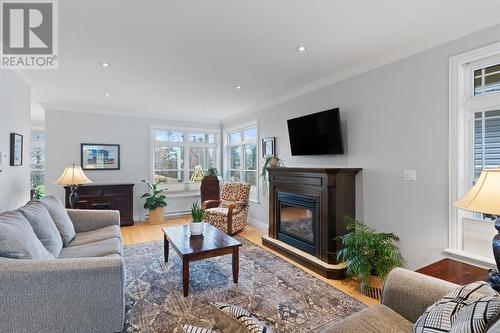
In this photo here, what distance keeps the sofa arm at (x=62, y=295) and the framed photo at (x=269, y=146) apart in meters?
3.44

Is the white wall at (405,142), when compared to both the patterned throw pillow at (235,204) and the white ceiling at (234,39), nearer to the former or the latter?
the white ceiling at (234,39)

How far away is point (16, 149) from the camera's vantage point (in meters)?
3.06

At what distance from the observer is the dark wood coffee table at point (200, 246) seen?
243cm

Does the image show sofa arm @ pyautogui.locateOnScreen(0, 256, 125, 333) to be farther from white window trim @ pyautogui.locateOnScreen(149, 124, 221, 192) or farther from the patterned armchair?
white window trim @ pyautogui.locateOnScreen(149, 124, 221, 192)

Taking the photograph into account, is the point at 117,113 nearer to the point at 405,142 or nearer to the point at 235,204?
the point at 235,204

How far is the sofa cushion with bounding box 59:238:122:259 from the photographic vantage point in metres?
2.26

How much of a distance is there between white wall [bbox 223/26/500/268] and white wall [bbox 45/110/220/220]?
4.30 m

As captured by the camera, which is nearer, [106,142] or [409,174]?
[409,174]

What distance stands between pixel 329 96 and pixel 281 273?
2466 mm

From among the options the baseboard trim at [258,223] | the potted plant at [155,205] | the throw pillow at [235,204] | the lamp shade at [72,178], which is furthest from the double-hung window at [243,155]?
the lamp shade at [72,178]

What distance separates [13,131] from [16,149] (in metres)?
0.22

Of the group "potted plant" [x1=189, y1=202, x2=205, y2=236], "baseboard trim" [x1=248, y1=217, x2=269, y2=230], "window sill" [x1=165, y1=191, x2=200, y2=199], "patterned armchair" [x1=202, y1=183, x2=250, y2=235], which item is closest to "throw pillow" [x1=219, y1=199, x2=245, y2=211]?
"patterned armchair" [x1=202, y1=183, x2=250, y2=235]

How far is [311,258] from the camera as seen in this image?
3.19 meters

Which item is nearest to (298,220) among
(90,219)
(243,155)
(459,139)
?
(459,139)
